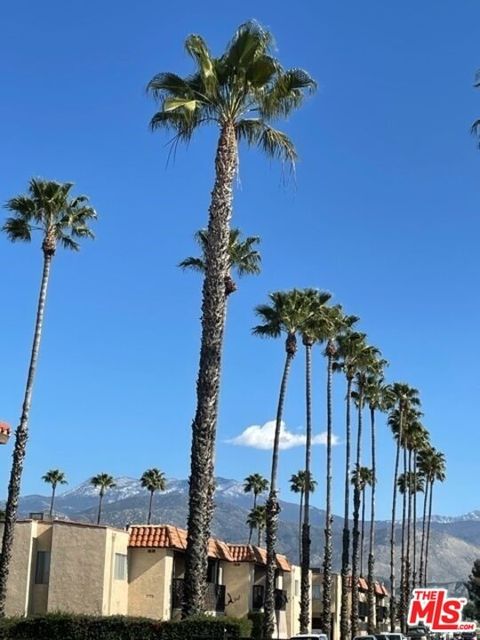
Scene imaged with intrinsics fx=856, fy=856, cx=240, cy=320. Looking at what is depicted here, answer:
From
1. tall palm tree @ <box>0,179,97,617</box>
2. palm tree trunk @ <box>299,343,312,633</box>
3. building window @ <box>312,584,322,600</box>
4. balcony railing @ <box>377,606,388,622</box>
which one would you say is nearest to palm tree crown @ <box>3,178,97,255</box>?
tall palm tree @ <box>0,179,97,617</box>

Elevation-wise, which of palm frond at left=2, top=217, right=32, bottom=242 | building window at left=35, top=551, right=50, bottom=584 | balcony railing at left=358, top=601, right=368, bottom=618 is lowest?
balcony railing at left=358, top=601, right=368, bottom=618

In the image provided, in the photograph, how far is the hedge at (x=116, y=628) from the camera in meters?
20.0

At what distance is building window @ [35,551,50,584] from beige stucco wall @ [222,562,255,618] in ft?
52.9

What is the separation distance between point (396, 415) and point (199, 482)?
64305 millimetres

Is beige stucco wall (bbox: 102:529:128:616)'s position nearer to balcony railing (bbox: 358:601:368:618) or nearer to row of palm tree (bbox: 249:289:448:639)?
row of palm tree (bbox: 249:289:448:639)

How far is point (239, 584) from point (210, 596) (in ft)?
23.3

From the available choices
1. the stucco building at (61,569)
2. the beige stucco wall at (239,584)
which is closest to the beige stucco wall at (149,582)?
the stucco building at (61,569)

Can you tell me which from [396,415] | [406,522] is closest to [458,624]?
[396,415]

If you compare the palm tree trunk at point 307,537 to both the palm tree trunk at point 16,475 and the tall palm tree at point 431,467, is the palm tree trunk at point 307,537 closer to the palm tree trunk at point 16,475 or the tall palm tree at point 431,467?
the palm tree trunk at point 16,475

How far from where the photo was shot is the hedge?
20.0m

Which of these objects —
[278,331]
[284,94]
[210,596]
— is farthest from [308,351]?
[284,94]

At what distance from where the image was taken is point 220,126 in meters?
24.5

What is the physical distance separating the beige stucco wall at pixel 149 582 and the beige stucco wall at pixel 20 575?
5.06 m

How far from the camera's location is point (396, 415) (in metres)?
83.0
